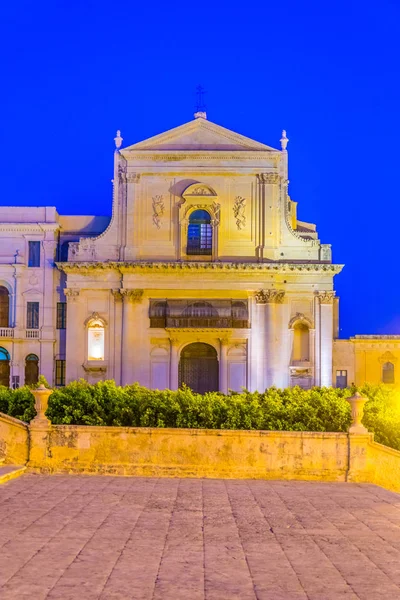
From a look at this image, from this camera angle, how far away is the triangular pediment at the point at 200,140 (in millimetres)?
37844

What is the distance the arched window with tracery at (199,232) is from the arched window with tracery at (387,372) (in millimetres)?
11986

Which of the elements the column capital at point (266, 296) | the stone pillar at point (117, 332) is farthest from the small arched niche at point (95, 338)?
the column capital at point (266, 296)

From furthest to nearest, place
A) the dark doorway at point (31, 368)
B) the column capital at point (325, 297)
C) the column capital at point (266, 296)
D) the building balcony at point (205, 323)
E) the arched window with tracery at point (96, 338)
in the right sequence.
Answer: the dark doorway at point (31, 368), the arched window with tracery at point (96, 338), the column capital at point (325, 297), the column capital at point (266, 296), the building balcony at point (205, 323)

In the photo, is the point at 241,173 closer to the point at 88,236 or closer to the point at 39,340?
the point at 88,236

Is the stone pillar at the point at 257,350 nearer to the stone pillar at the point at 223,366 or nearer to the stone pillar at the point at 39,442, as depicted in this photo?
the stone pillar at the point at 223,366

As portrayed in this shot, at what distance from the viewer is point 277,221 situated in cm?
3775

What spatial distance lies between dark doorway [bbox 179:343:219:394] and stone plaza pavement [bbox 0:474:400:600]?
72.6 ft

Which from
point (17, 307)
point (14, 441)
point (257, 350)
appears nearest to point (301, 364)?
point (257, 350)

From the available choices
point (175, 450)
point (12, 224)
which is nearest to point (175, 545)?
point (175, 450)

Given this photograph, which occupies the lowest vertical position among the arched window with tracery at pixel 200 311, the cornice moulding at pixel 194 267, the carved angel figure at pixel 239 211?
the arched window with tracery at pixel 200 311

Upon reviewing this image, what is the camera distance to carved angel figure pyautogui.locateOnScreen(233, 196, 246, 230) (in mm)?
37719

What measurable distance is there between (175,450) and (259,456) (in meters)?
2.00

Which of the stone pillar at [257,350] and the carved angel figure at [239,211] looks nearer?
the stone pillar at [257,350]

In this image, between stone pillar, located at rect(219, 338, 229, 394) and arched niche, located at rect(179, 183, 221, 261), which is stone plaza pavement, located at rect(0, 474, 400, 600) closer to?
stone pillar, located at rect(219, 338, 229, 394)
